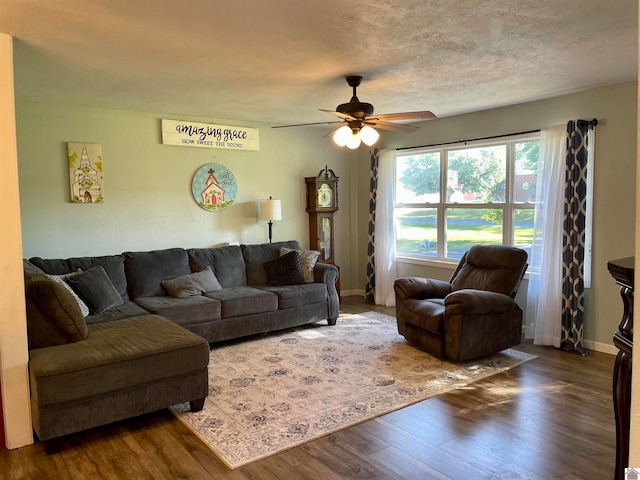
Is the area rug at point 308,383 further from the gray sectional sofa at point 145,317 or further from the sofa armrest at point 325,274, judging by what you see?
the sofa armrest at point 325,274

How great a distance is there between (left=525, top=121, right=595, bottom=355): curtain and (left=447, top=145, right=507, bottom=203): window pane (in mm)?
614

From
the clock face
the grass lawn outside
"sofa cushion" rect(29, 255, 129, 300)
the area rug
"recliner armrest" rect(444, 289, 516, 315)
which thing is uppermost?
the clock face

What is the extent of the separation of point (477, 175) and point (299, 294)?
2455 millimetres

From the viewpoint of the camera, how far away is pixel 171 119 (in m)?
5.23

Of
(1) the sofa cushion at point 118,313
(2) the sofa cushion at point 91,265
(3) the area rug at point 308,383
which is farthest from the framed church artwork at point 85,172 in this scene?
(3) the area rug at point 308,383

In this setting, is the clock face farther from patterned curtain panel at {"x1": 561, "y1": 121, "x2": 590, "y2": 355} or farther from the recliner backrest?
patterned curtain panel at {"x1": 561, "y1": 121, "x2": 590, "y2": 355}

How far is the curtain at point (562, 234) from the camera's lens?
14.1 ft

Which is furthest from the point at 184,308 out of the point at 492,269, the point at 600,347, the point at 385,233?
the point at 600,347

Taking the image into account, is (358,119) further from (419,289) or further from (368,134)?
(419,289)

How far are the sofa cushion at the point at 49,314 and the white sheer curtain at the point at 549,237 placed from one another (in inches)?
158

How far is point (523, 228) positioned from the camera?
16.5 ft

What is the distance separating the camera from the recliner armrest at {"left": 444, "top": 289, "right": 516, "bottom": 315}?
12.8 feet

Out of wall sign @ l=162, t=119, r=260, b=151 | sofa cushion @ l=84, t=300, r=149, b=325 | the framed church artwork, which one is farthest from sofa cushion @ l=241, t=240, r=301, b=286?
the framed church artwork

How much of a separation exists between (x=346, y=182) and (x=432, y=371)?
358 centimetres
